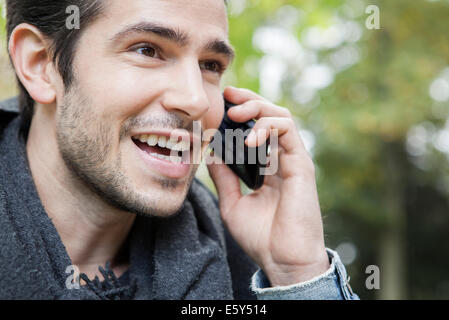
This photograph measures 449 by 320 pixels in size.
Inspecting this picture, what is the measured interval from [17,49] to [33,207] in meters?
0.74

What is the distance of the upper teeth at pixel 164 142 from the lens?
1.83 metres

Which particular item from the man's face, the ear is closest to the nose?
the man's face

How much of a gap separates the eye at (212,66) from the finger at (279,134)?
1.04 feet

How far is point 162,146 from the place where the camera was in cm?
187

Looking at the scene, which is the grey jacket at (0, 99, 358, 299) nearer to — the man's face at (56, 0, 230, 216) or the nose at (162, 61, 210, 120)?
the man's face at (56, 0, 230, 216)

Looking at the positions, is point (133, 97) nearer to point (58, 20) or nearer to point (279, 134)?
point (58, 20)

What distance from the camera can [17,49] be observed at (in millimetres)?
1943

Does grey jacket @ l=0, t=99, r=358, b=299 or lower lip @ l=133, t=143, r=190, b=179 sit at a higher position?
lower lip @ l=133, t=143, r=190, b=179

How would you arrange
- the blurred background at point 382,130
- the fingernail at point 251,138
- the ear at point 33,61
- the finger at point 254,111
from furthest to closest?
the blurred background at point 382,130 → the finger at point 254,111 → the fingernail at point 251,138 → the ear at point 33,61

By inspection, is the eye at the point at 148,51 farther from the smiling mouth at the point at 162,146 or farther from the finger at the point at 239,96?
the finger at the point at 239,96

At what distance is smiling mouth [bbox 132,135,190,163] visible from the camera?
6.02 feet

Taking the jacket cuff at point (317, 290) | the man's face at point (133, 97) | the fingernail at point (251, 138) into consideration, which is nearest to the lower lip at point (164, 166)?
the man's face at point (133, 97)

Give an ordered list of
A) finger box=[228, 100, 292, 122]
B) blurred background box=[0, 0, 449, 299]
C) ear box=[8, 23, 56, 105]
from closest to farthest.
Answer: ear box=[8, 23, 56, 105]
finger box=[228, 100, 292, 122]
blurred background box=[0, 0, 449, 299]

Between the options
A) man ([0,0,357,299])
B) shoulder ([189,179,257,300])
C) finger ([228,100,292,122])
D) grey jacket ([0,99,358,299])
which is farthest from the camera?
shoulder ([189,179,257,300])
